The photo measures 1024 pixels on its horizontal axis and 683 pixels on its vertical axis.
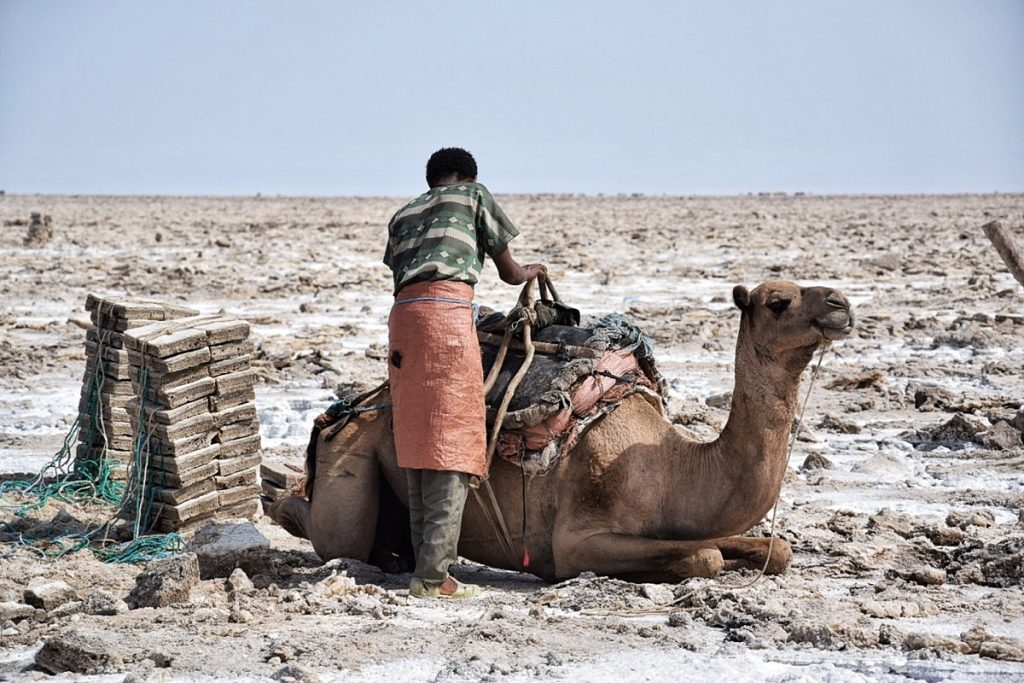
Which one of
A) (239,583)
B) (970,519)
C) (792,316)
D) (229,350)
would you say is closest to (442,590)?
(239,583)

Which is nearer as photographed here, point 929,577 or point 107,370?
point 929,577

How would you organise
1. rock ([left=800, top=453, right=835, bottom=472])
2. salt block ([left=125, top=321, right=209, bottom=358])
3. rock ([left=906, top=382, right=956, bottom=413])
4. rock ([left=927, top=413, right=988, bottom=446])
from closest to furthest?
salt block ([left=125, top=321, right=209, bottom=358])
rock ([left=800, top=453, right=835, bottom=472])
rock ([left=927, top=413, right=988, bottom=446])
rock ([left=906, top=382, right=956, bottom=413])

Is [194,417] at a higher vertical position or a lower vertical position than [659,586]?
higher

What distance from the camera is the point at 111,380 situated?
866 centimetres

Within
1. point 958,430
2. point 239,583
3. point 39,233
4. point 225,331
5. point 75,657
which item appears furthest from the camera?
point 39,233

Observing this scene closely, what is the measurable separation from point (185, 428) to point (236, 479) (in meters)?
0.52

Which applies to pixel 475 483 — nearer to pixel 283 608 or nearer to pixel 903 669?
pixel 283 608

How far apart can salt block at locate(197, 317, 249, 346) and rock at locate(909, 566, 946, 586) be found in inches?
159

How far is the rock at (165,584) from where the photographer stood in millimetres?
6098

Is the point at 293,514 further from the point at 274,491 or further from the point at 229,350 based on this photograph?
the point at 229,350

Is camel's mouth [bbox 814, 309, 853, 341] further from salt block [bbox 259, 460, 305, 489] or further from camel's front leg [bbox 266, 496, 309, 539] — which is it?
salt block [bbox 259, 460, 305, 489]

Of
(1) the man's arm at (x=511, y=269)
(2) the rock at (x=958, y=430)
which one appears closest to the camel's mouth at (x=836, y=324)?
(1) the man's arm at (x=511, y=269)

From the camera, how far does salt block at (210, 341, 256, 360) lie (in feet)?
25.7

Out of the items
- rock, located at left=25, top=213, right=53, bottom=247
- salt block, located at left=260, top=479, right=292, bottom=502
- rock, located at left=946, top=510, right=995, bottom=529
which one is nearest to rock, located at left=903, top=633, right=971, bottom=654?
rock, located at left=946, top=510, right=995, bottom=529
